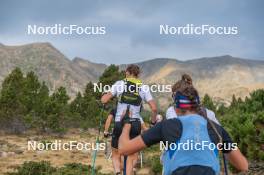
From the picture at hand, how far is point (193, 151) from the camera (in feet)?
13.7

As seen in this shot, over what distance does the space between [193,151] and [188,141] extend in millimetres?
106

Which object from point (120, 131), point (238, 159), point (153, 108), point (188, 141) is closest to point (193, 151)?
point (188, 141)

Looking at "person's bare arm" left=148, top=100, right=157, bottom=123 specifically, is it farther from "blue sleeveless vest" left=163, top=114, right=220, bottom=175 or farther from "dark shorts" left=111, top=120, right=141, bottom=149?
"blue sleeveless vest" left=163, top=114, right=220, bottom=175

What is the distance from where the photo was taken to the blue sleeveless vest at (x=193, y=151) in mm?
4156

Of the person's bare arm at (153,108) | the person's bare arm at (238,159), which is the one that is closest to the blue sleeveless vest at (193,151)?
the person's bare arm at (238,159)

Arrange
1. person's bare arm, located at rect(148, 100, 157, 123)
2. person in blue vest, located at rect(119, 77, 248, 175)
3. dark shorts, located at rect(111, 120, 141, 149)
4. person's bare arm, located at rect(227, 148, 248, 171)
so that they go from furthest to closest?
person's bare arm, located at rect(148, 100, 157, 123) → dark shorts, located at rect(111, 120, 141, 149) → person's bare arm, located at rect(227, 148, 248, 171) → person in blue vest, located at rect(119, 77, 248, 175)

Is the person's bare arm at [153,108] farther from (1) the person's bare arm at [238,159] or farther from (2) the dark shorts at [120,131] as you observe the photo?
(1) the person's bare arm at [238,159]

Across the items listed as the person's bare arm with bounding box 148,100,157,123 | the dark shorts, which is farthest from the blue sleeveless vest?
the person's bare arm with bounding box 148,100,157,123

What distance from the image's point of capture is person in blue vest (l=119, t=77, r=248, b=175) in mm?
4156

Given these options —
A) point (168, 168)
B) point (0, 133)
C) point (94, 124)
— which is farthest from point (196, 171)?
point (94, 124)

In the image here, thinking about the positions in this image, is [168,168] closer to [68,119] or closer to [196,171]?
[196,171]

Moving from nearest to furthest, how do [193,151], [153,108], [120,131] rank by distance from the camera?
1. [193,151]
2. [120,131]
3. [153,108]

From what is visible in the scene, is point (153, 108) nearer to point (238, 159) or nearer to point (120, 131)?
point (120, 131)

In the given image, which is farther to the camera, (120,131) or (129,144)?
(120,131)
